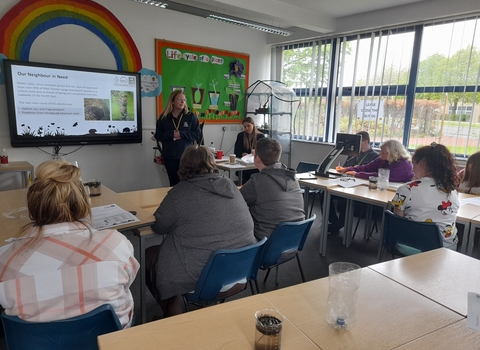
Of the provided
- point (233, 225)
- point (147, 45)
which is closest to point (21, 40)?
point (147, 45)

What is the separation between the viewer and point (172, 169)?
421cm

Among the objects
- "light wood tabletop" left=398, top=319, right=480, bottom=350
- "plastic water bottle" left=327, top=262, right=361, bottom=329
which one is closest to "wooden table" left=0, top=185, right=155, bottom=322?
"plastic water bottle" left=327, top=262, right=361, bottom=329

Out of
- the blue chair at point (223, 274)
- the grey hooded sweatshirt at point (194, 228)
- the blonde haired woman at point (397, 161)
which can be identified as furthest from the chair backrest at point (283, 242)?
the blonde haired woman at point (397, 161)

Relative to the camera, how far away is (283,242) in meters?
2.12

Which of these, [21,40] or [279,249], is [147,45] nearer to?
[21,40]

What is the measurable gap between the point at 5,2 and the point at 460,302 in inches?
195

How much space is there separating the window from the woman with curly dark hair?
2515mm

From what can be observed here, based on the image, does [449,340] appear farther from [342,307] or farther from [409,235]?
[409,235]

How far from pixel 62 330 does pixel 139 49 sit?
177 inches

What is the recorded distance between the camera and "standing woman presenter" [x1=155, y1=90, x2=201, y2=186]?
13.3ft

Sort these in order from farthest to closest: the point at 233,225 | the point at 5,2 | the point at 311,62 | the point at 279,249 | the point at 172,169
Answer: the point at 311,62, the point at 172,169, the point at 5,2, the point at 279,249, the point at 233,225

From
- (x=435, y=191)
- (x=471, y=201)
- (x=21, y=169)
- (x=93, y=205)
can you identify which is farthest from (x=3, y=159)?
(x=471, y=201)

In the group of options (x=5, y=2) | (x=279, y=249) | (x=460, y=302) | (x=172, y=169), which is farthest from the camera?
(x=172, y=169)

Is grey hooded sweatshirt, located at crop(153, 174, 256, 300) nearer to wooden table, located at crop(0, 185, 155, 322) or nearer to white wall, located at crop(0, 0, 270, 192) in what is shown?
wooden table, located at crop(0, 185, 155, 322)
